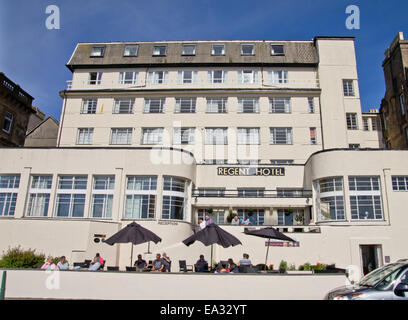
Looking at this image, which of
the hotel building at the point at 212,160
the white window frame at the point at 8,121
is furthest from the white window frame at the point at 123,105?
the white window frame at the point at 8,121

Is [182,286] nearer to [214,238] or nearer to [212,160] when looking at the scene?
[214,238]

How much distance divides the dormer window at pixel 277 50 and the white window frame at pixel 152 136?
45.2 feet

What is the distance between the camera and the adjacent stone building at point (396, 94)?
32.4m

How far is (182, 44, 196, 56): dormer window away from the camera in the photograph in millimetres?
32097

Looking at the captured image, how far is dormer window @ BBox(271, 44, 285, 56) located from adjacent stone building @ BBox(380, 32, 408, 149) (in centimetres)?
1252

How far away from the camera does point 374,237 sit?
63.4ft

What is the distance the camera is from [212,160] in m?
28.3

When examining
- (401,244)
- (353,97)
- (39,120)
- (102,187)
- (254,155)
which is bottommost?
(401,244)

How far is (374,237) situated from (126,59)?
26997mm

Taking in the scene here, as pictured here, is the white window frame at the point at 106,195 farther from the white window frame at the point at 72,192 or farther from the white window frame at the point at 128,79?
the white window frame at the point at 128,79

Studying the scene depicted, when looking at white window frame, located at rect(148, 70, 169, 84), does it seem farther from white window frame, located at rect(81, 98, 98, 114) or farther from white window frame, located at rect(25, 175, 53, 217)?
white window frame, located at rect(25, 175, 53, 217)
